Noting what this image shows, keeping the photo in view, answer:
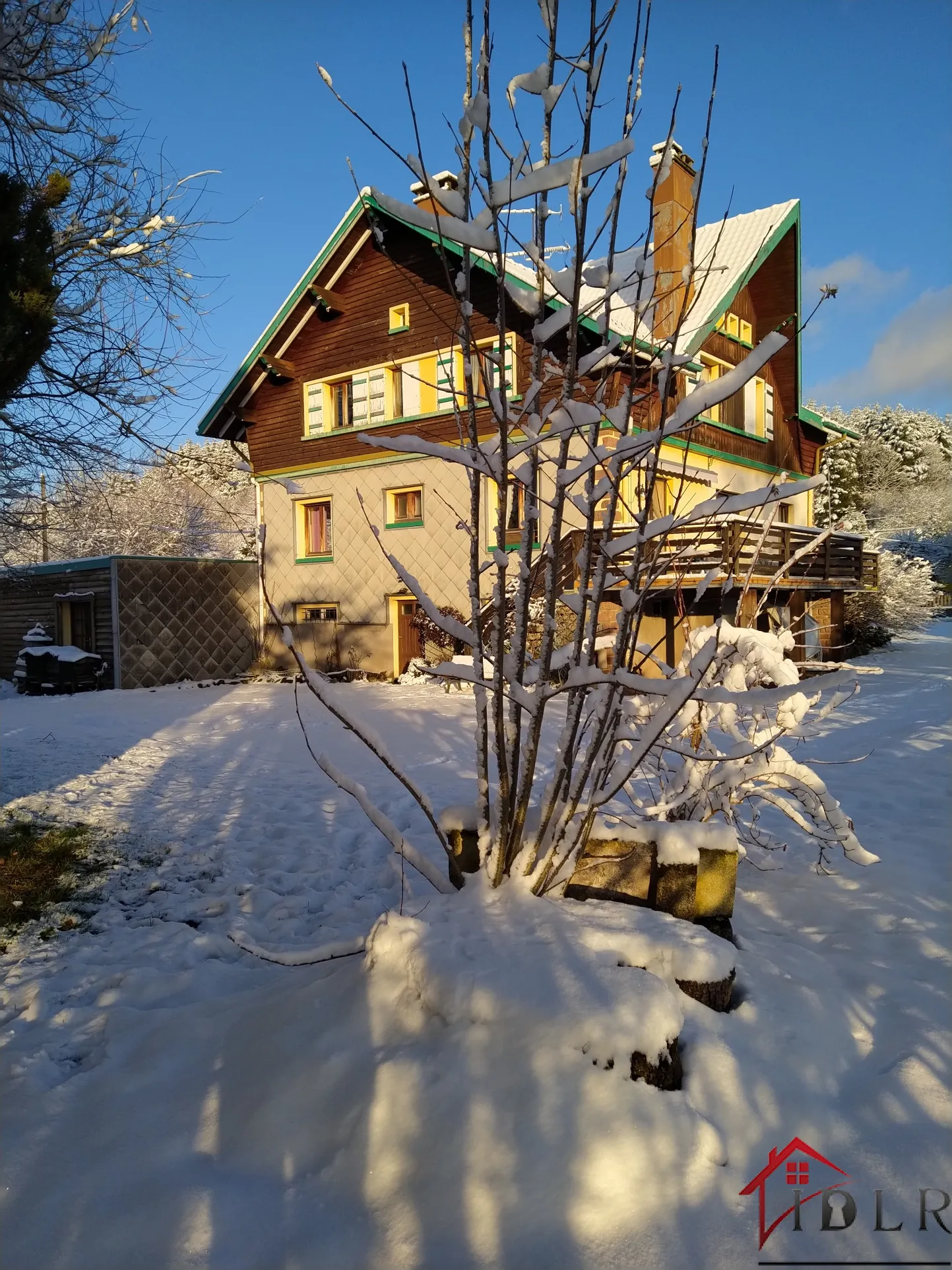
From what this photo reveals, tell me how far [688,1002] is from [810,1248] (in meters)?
0.65

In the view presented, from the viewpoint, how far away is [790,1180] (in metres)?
1.89

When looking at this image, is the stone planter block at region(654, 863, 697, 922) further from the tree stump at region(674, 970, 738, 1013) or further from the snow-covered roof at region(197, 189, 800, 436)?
the snow-covered roof at region(197, 189, 800, 436)

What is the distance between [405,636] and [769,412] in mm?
9585

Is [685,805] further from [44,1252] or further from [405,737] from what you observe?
[405,737]

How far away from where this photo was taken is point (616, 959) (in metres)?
2.32

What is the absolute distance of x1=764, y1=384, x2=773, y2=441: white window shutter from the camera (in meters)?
16.9

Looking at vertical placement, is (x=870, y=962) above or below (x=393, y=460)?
below

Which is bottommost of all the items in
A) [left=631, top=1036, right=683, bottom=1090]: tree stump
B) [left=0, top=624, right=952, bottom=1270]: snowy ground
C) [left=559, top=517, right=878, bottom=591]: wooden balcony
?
[left=0, top=624, right=952, bottom=1270]: snowy ground

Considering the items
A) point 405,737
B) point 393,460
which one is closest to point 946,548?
point 393,460

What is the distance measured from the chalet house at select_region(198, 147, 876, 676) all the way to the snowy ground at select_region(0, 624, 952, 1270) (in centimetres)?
1005

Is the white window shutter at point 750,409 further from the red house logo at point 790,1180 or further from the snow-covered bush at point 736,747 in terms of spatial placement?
the red house logo at point 790,1180

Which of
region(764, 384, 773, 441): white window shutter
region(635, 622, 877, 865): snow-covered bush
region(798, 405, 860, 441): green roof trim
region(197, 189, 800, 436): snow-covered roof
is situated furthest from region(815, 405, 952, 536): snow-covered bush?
region(635, 622, 877, 865): snow-covered bush

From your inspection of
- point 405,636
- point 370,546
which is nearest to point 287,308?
point 370,546

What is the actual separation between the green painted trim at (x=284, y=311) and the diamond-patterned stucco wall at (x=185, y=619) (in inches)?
122
